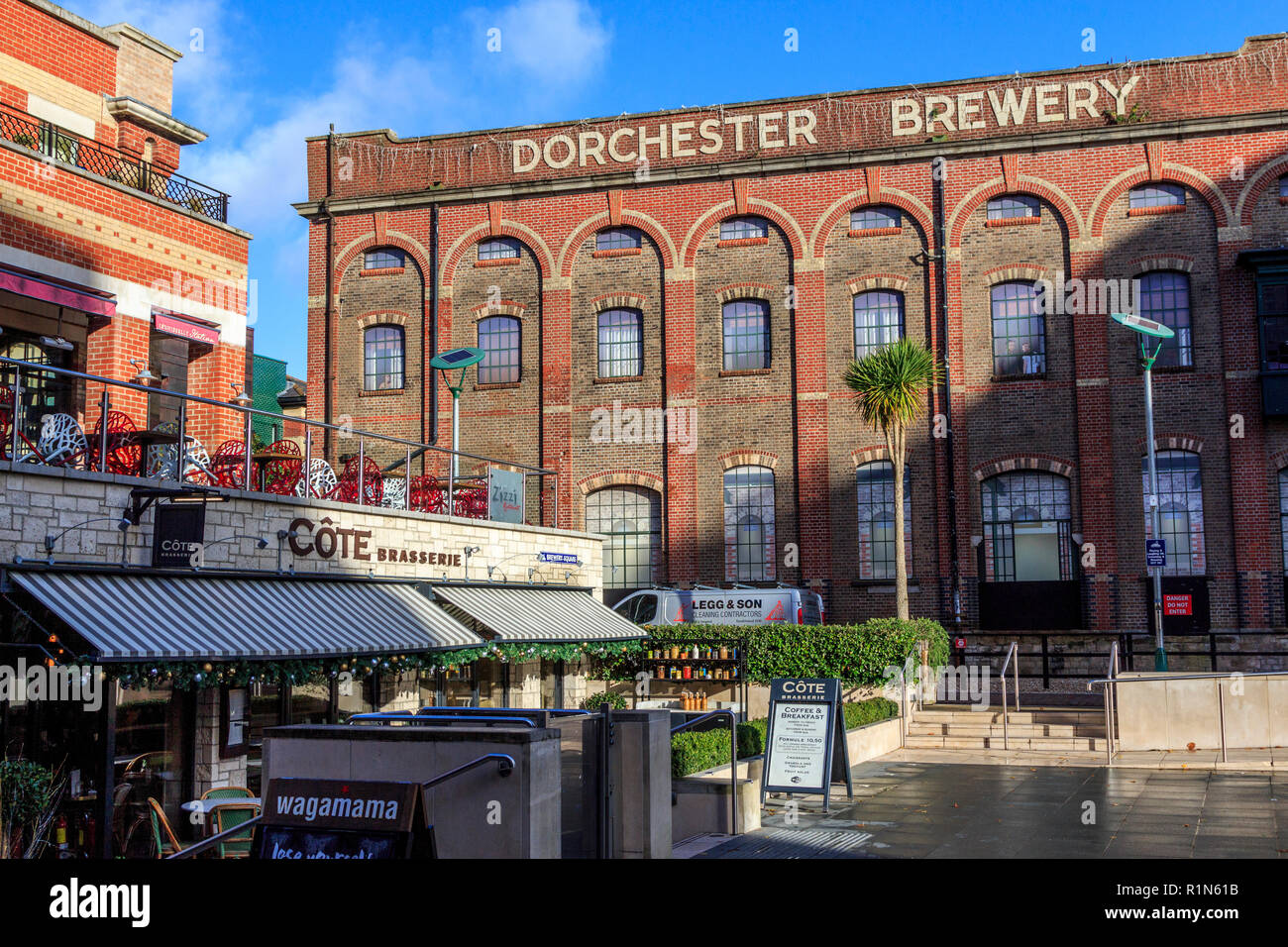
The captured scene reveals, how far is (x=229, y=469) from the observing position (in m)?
16.0

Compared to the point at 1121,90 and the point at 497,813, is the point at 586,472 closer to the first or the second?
the point at 1121,90

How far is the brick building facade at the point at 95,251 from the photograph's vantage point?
1778cm

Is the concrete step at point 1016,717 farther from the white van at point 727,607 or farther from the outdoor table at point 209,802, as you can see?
the outdoor table at point 209,802

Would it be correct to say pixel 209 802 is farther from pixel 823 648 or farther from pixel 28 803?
pixel 823 648

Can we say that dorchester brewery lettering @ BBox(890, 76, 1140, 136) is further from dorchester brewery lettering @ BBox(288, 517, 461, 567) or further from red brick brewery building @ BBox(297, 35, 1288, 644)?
dorchester brewery lettering @ BBox(288, 517, 461, 567)

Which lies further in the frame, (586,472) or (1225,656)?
(586,472)

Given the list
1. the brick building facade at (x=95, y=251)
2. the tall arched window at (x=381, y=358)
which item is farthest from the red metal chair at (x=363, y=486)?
the tall arched window at (x=381, y=358)

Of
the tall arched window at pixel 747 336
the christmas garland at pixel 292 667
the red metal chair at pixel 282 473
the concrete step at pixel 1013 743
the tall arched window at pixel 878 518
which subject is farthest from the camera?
the tall arched window at pixel 747 336

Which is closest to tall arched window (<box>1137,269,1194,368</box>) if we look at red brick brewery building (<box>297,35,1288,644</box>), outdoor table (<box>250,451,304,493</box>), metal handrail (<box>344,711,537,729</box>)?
red brick brewery building (<box>297,35,1288,644</box>)

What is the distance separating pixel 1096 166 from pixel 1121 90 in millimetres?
2007

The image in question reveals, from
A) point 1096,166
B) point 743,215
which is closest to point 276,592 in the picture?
point 743,215

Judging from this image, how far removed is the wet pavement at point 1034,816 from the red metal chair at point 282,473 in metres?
7.55
